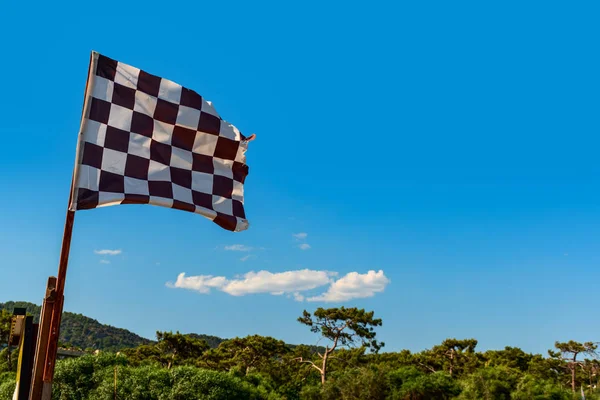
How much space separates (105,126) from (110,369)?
19.4 m

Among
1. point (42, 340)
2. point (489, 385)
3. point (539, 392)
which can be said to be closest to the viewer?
point (42, 340)

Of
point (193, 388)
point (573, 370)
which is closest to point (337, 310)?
point (193, 388)

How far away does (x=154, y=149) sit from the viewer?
5062 millimetres

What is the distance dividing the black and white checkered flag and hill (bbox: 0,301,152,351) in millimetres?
97005

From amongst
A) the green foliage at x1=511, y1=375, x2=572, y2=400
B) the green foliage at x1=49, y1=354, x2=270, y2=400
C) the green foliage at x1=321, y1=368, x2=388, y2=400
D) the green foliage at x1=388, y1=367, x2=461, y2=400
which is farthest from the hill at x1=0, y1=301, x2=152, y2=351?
the green foliage at x1=511, y1=375, x2=572, y2=400

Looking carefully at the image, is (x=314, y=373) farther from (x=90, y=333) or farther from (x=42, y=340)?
(x=90, y=333)

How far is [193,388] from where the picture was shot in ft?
65.9

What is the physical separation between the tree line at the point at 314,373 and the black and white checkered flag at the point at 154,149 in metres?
9.86

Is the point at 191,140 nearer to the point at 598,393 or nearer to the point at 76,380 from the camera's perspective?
the point at 76,380

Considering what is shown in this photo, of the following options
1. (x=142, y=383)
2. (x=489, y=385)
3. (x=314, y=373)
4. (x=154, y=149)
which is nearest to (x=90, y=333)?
(x=314, y=373)

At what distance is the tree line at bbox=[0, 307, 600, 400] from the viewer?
68.1 ft

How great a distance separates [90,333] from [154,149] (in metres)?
108

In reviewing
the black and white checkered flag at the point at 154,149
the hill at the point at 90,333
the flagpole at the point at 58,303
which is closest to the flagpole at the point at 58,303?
the flagpole at the point at 58,303

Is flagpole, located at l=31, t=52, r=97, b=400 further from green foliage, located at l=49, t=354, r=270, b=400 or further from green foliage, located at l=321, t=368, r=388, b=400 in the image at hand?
green foliage, located at l=321, t=368, r=388, b=400
